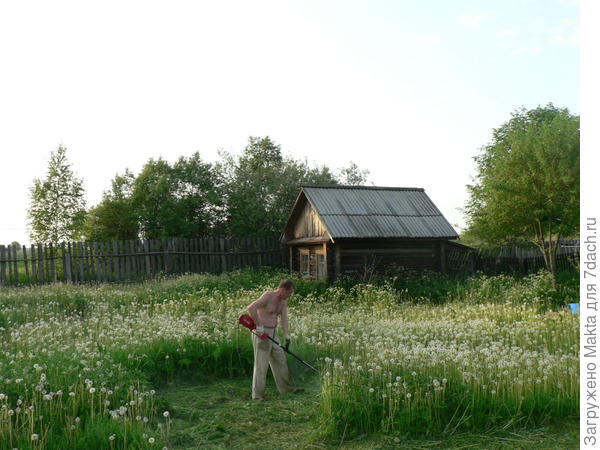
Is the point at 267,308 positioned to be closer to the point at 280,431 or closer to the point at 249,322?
the point at 249,322

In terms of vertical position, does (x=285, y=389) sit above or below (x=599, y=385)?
below

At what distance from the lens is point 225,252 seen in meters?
24.0

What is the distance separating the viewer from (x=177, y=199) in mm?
28203

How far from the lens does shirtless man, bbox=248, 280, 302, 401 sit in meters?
7.11

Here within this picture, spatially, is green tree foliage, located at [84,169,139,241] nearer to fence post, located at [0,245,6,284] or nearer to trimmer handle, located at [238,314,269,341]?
fence post, located at [0,245,6,284]

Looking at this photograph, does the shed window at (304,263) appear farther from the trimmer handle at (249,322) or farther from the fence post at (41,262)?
the trimmer handle at (249,322)

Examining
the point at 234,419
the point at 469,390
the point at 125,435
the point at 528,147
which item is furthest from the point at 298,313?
the point at 528,147

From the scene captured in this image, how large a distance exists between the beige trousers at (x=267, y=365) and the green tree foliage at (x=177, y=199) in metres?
20.6

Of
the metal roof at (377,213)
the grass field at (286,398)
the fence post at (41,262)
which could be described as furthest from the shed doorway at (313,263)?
the fence post at (41,262)

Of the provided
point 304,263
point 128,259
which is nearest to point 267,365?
point 304,263

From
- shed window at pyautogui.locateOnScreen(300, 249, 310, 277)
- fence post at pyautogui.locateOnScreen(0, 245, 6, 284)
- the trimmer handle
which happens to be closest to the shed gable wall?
shed window at pyautogui.locateOnScreen(300, 249, 310, 277)

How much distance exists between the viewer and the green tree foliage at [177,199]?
2723cm

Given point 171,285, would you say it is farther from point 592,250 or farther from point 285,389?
point 592,250

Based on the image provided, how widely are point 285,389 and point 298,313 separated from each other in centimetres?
473
